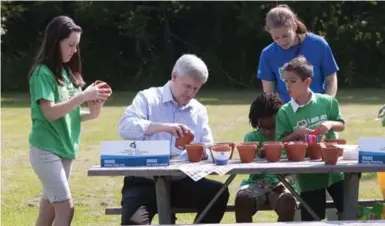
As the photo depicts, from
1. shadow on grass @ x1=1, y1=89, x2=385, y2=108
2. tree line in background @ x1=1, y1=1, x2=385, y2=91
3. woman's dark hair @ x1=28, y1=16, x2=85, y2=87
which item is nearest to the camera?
Result: woman's dark hair @ x1=28, y1=16, x2=85, y2=87

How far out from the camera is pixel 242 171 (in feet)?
13.8

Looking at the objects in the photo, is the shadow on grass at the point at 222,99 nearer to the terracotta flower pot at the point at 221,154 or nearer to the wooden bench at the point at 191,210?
the wooden bench at the point at 191,210

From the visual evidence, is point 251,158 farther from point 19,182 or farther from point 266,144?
point 19,182

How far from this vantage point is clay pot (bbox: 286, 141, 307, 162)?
444 cm

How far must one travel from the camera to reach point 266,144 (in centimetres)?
446

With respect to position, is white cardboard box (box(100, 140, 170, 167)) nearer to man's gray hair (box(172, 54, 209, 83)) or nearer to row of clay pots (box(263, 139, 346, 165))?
man's gray hair (box(172, 54, 209, 83))

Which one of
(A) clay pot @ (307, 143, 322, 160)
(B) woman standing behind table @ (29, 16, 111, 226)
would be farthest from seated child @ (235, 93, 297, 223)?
(B) woman standing behind table @ (29, 16, 111, 226)

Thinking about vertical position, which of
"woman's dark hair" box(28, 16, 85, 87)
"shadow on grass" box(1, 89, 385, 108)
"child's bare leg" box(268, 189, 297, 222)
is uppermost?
"woman's dark hair" box(28, 16, 85, 87)

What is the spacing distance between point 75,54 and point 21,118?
12360mm

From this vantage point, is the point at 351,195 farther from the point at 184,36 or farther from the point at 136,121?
the point at 184,36

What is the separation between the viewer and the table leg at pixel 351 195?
14.9ft

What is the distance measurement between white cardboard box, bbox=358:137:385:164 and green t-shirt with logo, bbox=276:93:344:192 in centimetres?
50

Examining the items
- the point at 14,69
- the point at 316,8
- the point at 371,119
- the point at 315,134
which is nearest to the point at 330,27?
the point at 316,8

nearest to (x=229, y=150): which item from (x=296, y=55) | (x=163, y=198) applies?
(x=163, y=198)
